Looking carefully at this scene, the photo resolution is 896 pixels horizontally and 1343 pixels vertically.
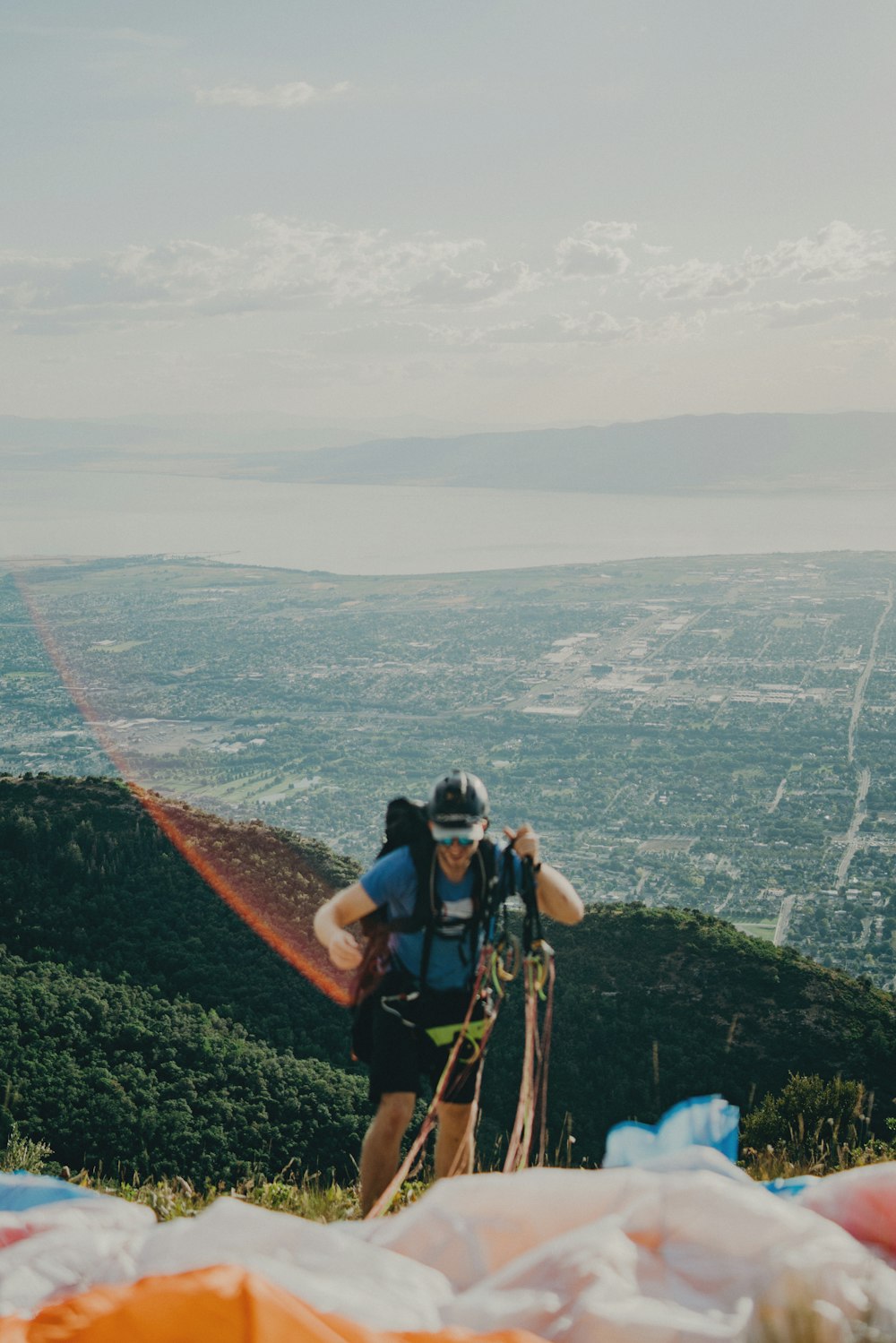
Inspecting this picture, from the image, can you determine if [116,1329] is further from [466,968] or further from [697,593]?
[697,593]

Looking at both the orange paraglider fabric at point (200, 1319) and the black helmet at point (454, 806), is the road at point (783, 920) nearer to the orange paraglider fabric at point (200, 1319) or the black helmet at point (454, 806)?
the black helmet at point (454, 806)

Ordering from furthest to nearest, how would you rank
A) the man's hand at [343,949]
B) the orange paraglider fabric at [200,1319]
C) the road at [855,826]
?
the road at [855,826], the man's hand at [343,949], the orange paraglider fabric at [200,1319]

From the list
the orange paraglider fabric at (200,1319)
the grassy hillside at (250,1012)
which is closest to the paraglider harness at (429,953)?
the orange paraglider fabric at (200,1319)

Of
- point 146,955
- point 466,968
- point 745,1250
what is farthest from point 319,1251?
point 146,955

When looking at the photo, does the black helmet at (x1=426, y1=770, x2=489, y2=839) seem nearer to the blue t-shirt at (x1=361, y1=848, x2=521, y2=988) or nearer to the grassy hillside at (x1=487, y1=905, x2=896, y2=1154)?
A: the blue t-shirt at (x1=361, y1=848, x2=521, y2=988)

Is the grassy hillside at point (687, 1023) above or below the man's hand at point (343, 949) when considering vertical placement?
below

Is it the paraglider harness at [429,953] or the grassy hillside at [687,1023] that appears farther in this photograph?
the grassy hillside at [687,1023]

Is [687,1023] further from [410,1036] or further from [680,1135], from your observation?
[680,1135]
